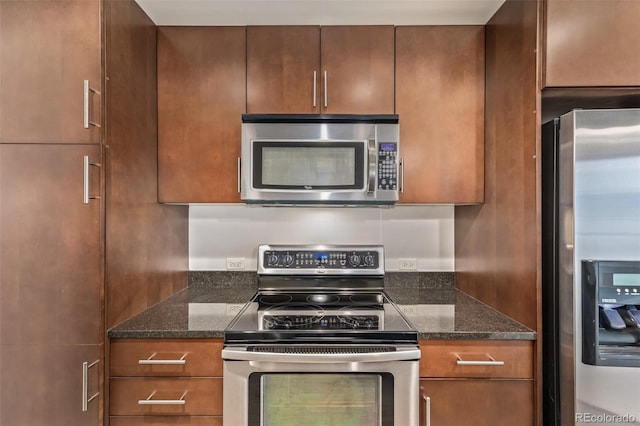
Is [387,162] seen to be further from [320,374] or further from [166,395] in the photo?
[166,395]

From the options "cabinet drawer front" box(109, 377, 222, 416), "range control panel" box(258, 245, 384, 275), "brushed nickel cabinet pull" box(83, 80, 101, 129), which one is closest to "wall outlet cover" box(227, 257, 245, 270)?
"range control panel" box(258, 245, 384, 275)

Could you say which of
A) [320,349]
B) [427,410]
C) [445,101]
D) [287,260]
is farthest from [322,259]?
[445,101]

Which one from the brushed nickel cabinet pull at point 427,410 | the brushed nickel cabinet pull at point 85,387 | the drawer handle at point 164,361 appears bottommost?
the brushed nickel cabinet pull at point 427,410

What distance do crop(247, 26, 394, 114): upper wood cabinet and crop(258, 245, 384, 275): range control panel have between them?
717 millimetres

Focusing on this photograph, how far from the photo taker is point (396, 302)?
1.96 meters

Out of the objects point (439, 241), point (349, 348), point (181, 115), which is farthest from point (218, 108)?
point (439, 241)

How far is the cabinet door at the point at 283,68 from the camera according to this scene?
1.87m

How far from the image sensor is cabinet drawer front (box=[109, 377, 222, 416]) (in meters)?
1.48

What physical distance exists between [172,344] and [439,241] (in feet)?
4.96

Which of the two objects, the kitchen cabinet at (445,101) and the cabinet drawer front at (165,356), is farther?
the kitchen cabinet at (445,101)

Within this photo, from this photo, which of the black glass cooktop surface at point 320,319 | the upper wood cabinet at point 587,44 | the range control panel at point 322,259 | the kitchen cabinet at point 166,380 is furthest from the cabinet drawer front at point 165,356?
the upper wood cabinet at point 587,44

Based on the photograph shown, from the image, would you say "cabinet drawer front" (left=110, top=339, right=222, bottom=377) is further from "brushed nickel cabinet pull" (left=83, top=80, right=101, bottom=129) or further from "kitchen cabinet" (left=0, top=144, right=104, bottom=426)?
"brushed nickel cabinet pull" (left=83, top=80, right=101, bottom=129)

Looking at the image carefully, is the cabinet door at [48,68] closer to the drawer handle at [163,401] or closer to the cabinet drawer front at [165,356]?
the cabinet drawer front at [165,356]

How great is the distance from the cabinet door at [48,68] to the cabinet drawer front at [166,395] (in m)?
0.94
